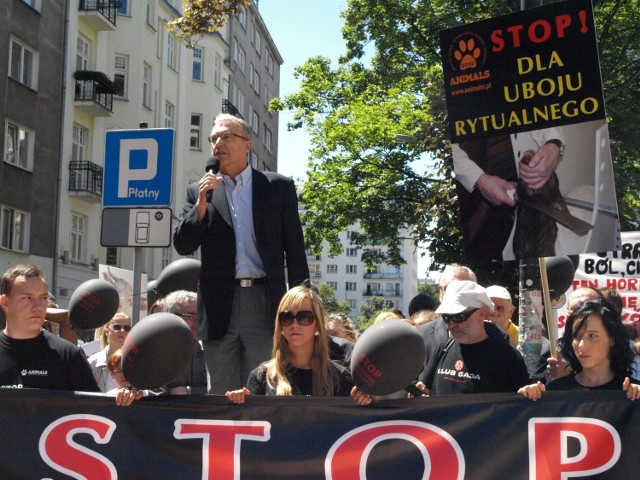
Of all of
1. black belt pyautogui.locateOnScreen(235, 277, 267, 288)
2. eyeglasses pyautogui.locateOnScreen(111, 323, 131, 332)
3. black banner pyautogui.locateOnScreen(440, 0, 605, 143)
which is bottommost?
eyeglasses pyautogui.locateOnScreen(111, 323, 131, 332)

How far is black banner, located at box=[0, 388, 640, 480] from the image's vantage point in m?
4.81

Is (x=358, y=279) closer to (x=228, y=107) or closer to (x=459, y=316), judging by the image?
(x=228, y=107)

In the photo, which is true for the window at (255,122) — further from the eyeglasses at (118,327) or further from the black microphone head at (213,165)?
the black microphone head at (213,165)

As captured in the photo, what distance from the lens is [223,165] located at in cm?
589

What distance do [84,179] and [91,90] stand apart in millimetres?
2713

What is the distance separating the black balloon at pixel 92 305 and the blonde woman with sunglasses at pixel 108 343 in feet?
1.11

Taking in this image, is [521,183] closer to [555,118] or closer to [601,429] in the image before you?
[555,118]

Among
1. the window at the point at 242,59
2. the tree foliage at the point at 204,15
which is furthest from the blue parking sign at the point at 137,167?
the window at the point at 242,59

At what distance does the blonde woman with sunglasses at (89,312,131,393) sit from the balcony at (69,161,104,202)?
22.8 meters

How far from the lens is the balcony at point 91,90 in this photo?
31016mm

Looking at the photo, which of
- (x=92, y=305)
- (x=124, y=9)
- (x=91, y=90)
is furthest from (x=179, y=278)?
(x=124, y=9)

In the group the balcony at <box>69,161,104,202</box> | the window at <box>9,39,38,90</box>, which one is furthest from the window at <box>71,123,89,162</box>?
the window at <box>9,39,38,90</box>

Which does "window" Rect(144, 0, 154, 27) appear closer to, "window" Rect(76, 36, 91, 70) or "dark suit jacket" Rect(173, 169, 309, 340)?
"window" Rect(76, 36, 91, 70)

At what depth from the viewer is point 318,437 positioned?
16.3 feet
